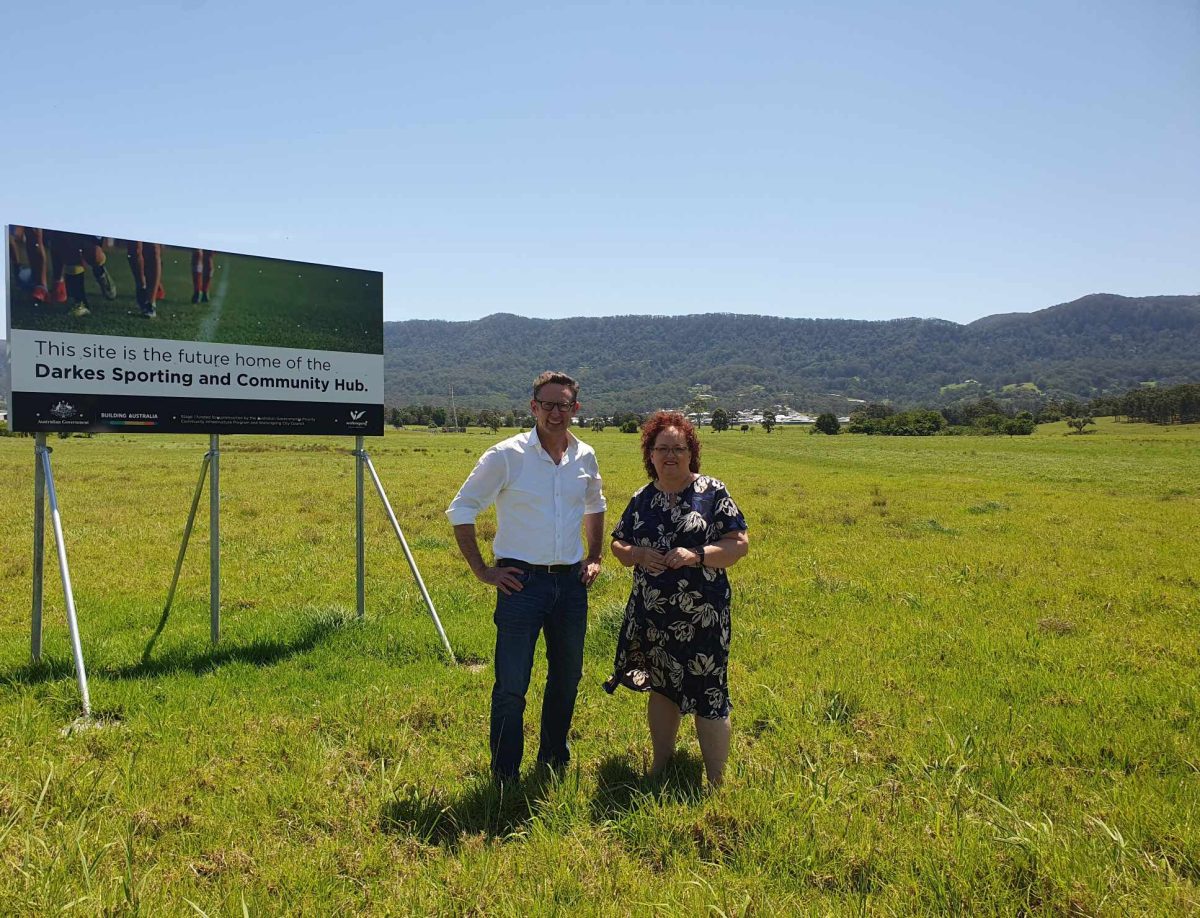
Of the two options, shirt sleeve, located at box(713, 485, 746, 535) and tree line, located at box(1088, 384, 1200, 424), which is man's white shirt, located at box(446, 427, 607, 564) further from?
tree line, located at box(1088, 384, 1200, 424)

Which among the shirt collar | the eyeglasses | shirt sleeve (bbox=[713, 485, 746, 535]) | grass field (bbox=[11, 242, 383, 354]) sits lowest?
shirt sleeve (bbox=[713, 485, 746, 535])

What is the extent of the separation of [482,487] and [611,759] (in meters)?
2.00

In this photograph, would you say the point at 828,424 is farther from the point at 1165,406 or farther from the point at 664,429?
the point at 664,429

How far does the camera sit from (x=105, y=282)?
6.59m

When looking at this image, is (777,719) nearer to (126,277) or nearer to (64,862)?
(64,862)

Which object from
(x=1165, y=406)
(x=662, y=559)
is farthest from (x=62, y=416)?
(x=1165, y=406)

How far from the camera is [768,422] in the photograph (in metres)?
126

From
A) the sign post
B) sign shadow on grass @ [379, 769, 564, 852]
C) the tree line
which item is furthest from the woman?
the tree line

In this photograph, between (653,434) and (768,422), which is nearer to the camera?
(653,434)

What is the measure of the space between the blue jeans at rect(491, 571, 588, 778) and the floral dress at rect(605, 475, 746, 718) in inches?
16.8

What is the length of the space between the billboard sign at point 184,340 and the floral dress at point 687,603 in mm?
4670

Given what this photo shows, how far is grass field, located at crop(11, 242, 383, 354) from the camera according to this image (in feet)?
21.5

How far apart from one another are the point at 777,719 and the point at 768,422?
123619 mm

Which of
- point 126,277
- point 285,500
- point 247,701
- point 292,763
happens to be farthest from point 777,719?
point 285,500
